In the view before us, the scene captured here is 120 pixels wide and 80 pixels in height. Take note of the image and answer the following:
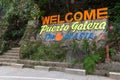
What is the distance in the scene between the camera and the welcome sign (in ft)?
42.1

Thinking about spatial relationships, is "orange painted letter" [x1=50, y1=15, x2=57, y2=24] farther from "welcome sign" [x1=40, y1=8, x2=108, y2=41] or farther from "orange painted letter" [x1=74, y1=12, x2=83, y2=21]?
"orange painted letter" [x1=74, y1=12, x2=83, y2=21]

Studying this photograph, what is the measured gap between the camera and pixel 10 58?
1575cm

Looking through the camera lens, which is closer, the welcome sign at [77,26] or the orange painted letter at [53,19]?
the welcome sign at [77,26]

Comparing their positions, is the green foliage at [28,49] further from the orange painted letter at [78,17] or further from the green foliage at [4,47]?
the orange painted letter at [78,17]

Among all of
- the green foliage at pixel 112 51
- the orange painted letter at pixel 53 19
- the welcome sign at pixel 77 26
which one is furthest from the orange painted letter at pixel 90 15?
the green foliage at pixel 112 51

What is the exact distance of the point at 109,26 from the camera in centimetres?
1265

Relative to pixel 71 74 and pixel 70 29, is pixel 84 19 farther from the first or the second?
pixel 71 74

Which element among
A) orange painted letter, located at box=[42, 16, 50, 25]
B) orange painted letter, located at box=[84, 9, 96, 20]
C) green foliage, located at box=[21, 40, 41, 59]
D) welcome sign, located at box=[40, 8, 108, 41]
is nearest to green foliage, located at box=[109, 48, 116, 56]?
welcome sign, located at box=[40, 8, 108, 41]

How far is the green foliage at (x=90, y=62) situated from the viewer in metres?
11.0

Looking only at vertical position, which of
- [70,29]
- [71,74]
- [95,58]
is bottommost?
[71,74]

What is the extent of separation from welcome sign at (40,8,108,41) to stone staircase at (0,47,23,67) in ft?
7.62

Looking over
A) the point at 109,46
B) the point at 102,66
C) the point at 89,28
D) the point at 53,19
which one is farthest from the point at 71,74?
the point at 53,19

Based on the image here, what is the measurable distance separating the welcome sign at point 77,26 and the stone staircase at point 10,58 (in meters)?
2.32

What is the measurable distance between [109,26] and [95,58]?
2.45 meters
